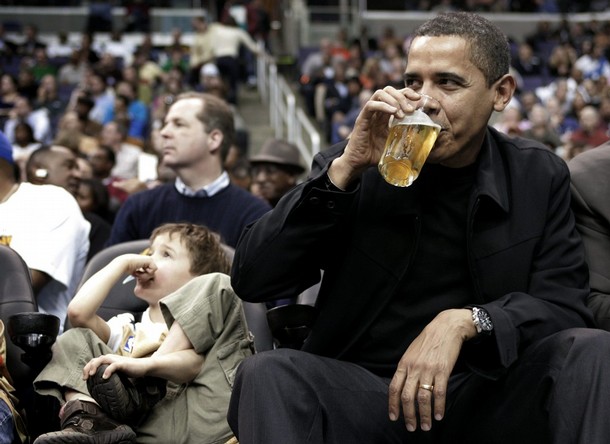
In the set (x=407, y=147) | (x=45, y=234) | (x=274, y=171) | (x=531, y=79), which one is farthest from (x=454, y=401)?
(x=531, y=79)

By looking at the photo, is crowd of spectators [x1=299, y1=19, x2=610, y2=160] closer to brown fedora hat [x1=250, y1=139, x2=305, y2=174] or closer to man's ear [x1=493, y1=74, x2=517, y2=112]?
brown fedora hat [x1=250, y1=139, x2=305, y2=174]

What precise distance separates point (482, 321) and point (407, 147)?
0.49 meters

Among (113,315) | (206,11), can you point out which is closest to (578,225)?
(113,315)

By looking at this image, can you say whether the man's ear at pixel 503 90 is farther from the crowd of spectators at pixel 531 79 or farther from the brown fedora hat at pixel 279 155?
the crowd of spectators at pixel 531 79

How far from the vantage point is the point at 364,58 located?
737 inches

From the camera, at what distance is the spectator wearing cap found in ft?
14.6

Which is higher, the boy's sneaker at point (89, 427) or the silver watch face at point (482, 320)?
the silver watch face at point (482, 320)

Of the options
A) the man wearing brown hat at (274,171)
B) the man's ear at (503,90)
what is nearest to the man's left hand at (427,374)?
the man's ear at (503,90)

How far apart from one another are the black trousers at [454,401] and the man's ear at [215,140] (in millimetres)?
2591

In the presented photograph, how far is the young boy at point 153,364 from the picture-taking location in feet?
10.6

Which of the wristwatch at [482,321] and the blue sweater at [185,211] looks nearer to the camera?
Answer: the wristwatch at [482,321]

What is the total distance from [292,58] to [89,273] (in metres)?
15.8

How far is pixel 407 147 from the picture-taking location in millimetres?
2857

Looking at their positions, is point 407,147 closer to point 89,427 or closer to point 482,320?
point 482,320
